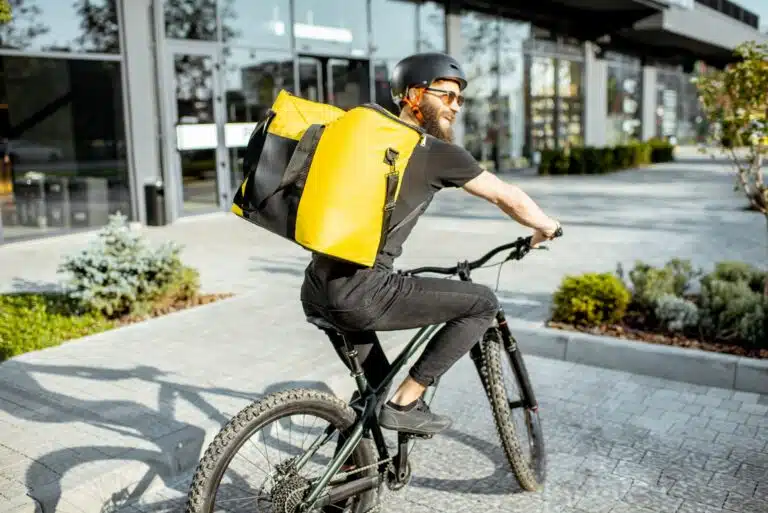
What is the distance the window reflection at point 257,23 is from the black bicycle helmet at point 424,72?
12.1 m

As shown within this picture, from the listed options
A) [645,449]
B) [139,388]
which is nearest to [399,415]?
[645,449]

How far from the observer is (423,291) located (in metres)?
2.98

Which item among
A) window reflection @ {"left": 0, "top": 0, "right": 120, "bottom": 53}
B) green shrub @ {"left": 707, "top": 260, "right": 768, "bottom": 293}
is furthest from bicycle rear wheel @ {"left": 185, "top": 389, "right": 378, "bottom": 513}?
window reflection @ {"left": 0, "top": 0, "right": 120, "bottom": 53}

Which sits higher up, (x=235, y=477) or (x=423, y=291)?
(x=423, y=291)

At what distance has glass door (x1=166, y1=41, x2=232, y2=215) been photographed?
13609 mm

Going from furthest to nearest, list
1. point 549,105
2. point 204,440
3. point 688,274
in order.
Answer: point 549,105 < point 688,274 < point 204,440

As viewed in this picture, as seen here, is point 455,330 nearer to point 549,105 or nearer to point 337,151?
point 337,151

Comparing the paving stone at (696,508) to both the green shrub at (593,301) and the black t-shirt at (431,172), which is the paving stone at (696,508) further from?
the green shrub at (593,301)

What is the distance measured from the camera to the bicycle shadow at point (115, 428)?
365cm

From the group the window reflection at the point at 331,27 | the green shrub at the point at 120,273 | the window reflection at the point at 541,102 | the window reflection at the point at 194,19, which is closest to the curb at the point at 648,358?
the green shrub at the point at 120,273

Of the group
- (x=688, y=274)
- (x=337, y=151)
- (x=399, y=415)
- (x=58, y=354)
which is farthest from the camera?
(x=688, y=274)

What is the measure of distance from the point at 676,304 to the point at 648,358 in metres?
0.63

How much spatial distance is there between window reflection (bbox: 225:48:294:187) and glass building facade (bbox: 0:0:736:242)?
0.03m

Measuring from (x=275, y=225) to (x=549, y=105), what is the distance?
24029 mm
